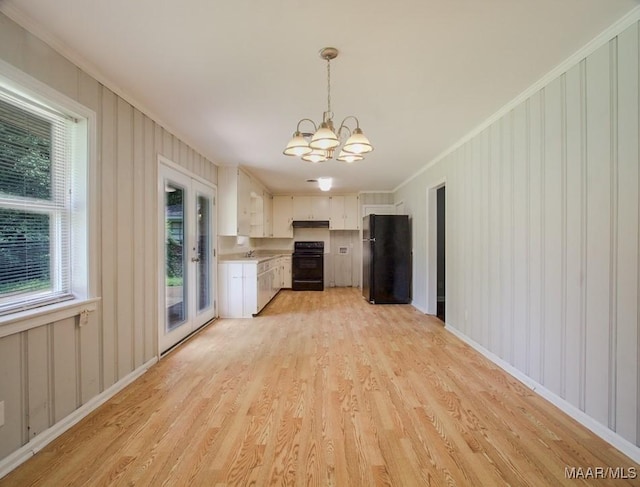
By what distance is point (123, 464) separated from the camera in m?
1.62

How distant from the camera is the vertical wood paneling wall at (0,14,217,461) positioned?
1.63m

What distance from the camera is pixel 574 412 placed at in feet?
6.64

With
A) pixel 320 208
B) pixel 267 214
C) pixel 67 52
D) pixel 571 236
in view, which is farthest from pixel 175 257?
pixel 320 208

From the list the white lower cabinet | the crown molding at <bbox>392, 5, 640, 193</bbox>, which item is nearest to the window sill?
the white lower cabinet

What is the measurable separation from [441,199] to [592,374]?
3.56 meters

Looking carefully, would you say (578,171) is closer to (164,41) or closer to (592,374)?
(592,374)

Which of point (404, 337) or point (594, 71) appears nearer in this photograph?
point (594, 71)

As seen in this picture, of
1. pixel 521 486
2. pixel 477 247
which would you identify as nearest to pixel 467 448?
pixel 521 486

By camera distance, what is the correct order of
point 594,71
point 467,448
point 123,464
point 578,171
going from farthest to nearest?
1. point 578,171
2. point 594,71
3. point 467,448
4. point 123,464

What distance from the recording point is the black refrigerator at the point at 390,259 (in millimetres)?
5770

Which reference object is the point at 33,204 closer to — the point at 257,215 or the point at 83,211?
the point at 83,211

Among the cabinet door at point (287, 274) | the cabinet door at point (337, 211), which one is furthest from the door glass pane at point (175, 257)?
the cabinet door at point (337, 211)

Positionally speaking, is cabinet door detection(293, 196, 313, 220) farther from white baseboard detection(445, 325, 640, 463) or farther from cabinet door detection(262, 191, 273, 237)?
white baseboard detection(445, 325, 640, 463)

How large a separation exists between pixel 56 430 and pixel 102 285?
0.90 metres
